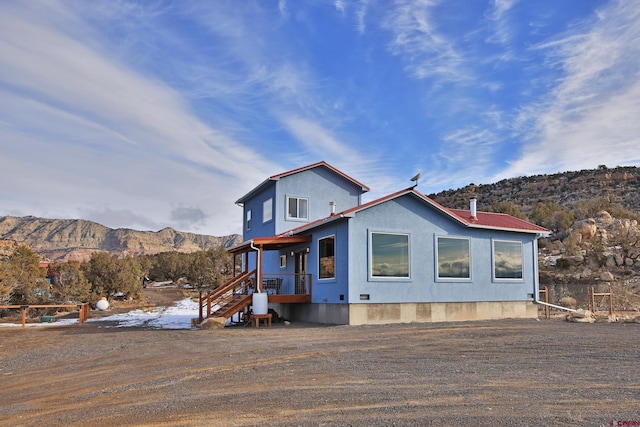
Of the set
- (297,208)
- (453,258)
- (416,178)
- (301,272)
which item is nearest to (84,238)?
(297,208)

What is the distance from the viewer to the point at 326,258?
17.4 metres

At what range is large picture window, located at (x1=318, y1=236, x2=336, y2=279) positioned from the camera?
17.0 m

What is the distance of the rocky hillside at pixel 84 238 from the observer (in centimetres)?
11212

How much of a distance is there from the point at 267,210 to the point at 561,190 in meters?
45.4

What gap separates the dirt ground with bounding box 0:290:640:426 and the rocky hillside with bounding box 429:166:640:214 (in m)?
45.7

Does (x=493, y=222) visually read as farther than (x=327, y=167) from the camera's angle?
No

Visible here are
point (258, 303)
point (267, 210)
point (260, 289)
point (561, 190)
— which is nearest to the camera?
point (258, 303)

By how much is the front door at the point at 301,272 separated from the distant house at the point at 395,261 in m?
0.04

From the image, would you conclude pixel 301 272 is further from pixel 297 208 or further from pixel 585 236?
pixel 585 236

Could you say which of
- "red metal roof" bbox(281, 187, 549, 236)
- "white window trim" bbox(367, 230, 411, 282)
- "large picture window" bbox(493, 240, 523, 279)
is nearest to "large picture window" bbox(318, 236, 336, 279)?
"red metal roof" bbox(281, 187, 549, 236)

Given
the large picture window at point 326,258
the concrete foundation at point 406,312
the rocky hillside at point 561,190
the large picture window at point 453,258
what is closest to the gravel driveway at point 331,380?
the concrete foundation at point 406,312

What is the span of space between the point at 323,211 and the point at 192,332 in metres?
8.82

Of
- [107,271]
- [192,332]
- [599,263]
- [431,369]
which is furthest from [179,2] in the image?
[599,263]

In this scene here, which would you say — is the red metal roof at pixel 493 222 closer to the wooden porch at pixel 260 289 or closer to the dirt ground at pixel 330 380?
the wooden porch at pixel 260 289
